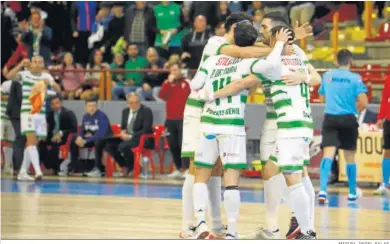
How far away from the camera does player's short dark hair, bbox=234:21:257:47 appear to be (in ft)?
33.3

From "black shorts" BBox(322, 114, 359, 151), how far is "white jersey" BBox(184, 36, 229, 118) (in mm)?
4689

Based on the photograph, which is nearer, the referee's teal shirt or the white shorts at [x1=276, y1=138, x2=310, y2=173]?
the white shorts at [x1=276, y1=138, x2=310, y2=173]

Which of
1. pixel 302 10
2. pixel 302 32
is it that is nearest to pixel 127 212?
pixel 302 32

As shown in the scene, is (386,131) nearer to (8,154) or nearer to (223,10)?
(223,10)

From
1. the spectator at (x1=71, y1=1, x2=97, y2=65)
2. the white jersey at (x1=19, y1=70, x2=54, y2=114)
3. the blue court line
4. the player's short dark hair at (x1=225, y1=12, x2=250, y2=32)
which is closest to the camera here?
the player's short dark hair at (x1=225, y1=12, x2=250, y2=32)

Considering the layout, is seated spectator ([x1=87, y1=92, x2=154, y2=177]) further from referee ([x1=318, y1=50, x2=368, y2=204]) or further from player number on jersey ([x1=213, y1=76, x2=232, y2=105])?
player number on jersey ([x1=213, y1=76, x2=232, y2=105])

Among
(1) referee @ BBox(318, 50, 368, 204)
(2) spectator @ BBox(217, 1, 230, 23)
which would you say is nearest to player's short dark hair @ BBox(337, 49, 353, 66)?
(1) referee @ BBox(318, 50, 368, 204)

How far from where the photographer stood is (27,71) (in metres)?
19.1

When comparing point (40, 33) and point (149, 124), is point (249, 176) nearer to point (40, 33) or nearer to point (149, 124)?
point (149, 124)

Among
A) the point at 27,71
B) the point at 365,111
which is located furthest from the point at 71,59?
the point at 365,111

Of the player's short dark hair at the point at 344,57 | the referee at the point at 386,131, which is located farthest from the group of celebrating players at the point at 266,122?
the referee at the point at 386,131

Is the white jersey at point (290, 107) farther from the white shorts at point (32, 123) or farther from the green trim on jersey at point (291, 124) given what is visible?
the white shorts at point (32, 123)

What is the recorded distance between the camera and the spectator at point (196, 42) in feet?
66.5

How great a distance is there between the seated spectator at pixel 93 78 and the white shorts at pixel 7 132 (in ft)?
4.64
